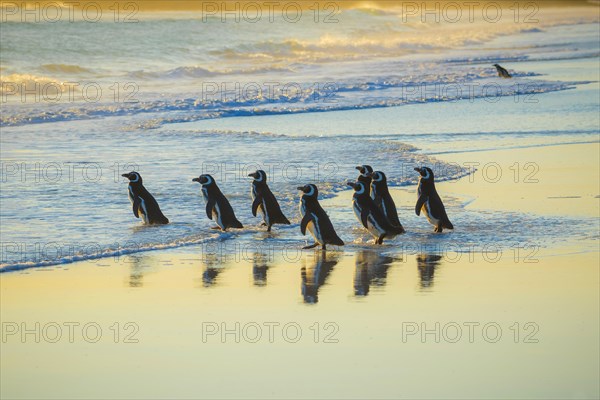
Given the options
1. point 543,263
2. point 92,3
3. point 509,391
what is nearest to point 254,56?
point 92,3

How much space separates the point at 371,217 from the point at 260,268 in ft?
4.29

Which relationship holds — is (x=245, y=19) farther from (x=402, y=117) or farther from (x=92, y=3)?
(x=402, y=117)

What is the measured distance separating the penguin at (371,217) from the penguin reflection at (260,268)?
0.96 metres

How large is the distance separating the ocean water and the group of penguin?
14 centimetres

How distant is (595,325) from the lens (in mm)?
6543

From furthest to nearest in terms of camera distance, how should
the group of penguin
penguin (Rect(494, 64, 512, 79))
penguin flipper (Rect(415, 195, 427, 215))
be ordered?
penguin (Rect(494, 64, 512, 79)) → penguin flipper (Rect(415, 195, 427, 215)) → the group of penguin

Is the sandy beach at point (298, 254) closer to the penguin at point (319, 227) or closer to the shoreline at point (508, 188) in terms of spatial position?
the shoreline at point (508, 188)

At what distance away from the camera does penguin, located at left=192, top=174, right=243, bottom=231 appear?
32.1ft

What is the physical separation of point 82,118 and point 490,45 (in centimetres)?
3070

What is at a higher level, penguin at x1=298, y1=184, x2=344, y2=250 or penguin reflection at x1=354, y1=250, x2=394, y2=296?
penguin at x1=298, y1=184, x2=344, y2=250

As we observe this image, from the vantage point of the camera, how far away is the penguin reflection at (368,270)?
7566mm

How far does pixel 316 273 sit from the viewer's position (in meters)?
8.02
